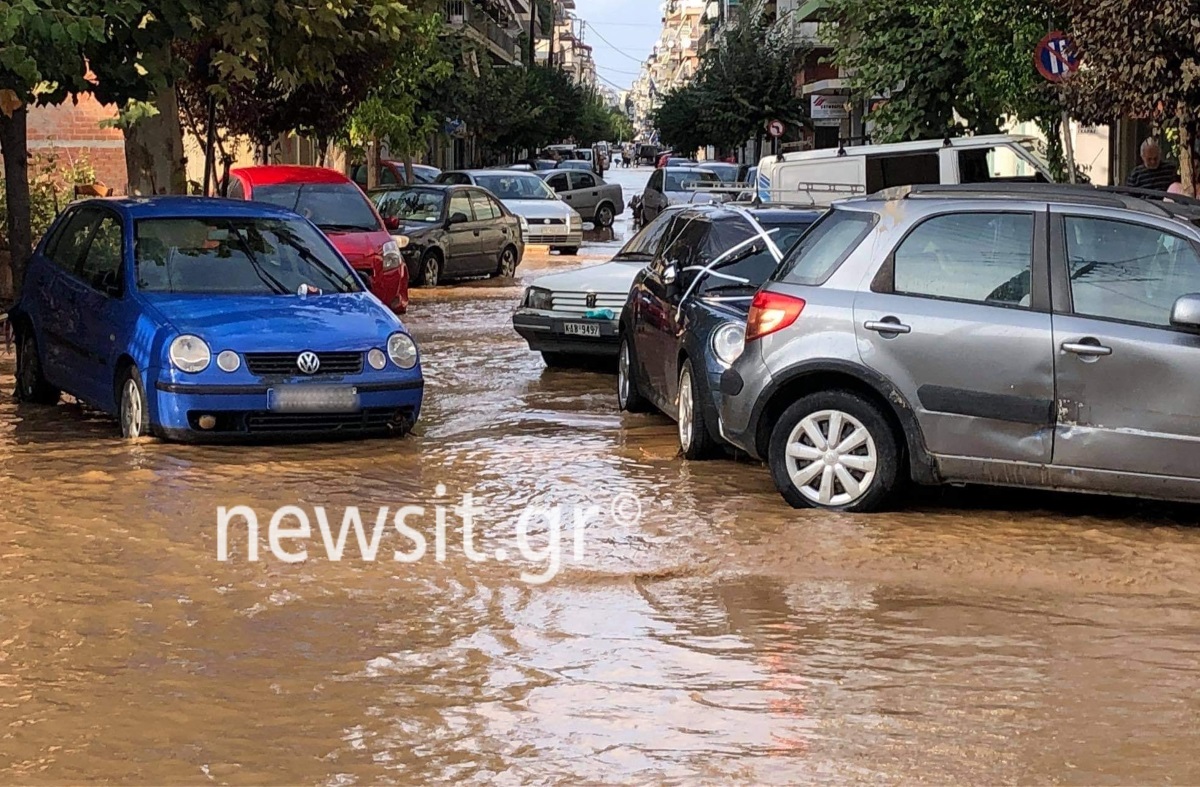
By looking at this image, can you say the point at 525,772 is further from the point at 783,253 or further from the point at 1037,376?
the point at 783,253

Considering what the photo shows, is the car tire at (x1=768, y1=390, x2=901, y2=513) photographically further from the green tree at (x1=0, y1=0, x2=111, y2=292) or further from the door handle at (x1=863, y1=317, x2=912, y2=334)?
the green tree at (x1=0, y1=0, x2=111, y2=292)

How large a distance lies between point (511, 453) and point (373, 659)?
15.0ft

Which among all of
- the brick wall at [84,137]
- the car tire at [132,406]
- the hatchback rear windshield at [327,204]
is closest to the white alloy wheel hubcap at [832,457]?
the car tire at [132,406]

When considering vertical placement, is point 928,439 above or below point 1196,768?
above

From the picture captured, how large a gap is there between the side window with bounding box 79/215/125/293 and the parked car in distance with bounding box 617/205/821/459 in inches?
140

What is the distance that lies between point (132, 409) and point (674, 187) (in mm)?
29553

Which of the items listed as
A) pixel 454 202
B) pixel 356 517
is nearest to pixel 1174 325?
pixel 356 517

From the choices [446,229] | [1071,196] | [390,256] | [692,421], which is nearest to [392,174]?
[446,229]

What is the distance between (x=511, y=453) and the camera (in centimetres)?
1073

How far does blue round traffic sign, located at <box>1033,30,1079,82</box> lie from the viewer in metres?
15.5

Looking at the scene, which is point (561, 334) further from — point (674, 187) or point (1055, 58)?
point (674, 187)

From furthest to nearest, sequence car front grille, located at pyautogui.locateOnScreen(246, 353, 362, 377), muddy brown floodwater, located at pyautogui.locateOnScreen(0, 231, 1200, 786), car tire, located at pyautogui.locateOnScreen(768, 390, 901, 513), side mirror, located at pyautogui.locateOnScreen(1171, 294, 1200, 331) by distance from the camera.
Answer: car front grille, located at pyautogui.locateOnScreen(246, 353, 362, 377) → car tire, located at pyautogui.locateOnScreen(768, 390, 901, 513) → side mirror, located at pyautogui.locateOnScreen(1171, 294, 1200, 331) → muddy brown floodwater, located at pyautogui.locateOnScreen(0, 231, 1200, 786)

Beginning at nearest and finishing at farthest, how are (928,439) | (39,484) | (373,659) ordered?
(373,659), (928,439), (39,484)

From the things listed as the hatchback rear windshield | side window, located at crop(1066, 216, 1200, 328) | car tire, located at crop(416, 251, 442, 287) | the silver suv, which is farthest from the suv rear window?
car tire, located at crop(416, 251, 442, 287)
